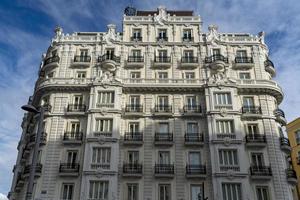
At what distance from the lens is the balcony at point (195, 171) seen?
31.8m

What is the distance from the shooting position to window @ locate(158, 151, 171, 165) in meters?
33.1

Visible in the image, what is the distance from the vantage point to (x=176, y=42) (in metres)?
41.1

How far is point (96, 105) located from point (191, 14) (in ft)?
66.1

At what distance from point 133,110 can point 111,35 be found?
11356 mm

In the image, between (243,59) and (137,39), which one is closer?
(243,59)

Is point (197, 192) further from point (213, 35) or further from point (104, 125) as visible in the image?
point (213, 35)

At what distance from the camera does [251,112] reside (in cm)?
3556

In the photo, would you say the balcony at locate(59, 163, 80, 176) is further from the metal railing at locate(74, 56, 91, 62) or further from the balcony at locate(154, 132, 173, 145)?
the metal railing at locate(74, 56, 91, 62)

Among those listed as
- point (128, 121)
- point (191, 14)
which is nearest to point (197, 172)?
point (128, 121)

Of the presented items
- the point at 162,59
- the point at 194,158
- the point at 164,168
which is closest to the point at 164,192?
the point at 164,168

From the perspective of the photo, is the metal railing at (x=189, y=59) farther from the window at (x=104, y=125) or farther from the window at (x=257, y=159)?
the window at (x=257, y=159)

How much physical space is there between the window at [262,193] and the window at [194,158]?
610 cm

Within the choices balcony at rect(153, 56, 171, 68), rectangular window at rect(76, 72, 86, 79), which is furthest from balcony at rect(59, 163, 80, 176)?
balcony at rect(153, 56, 171, 68)

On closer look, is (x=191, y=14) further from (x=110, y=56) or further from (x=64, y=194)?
(x=64, y=194)
